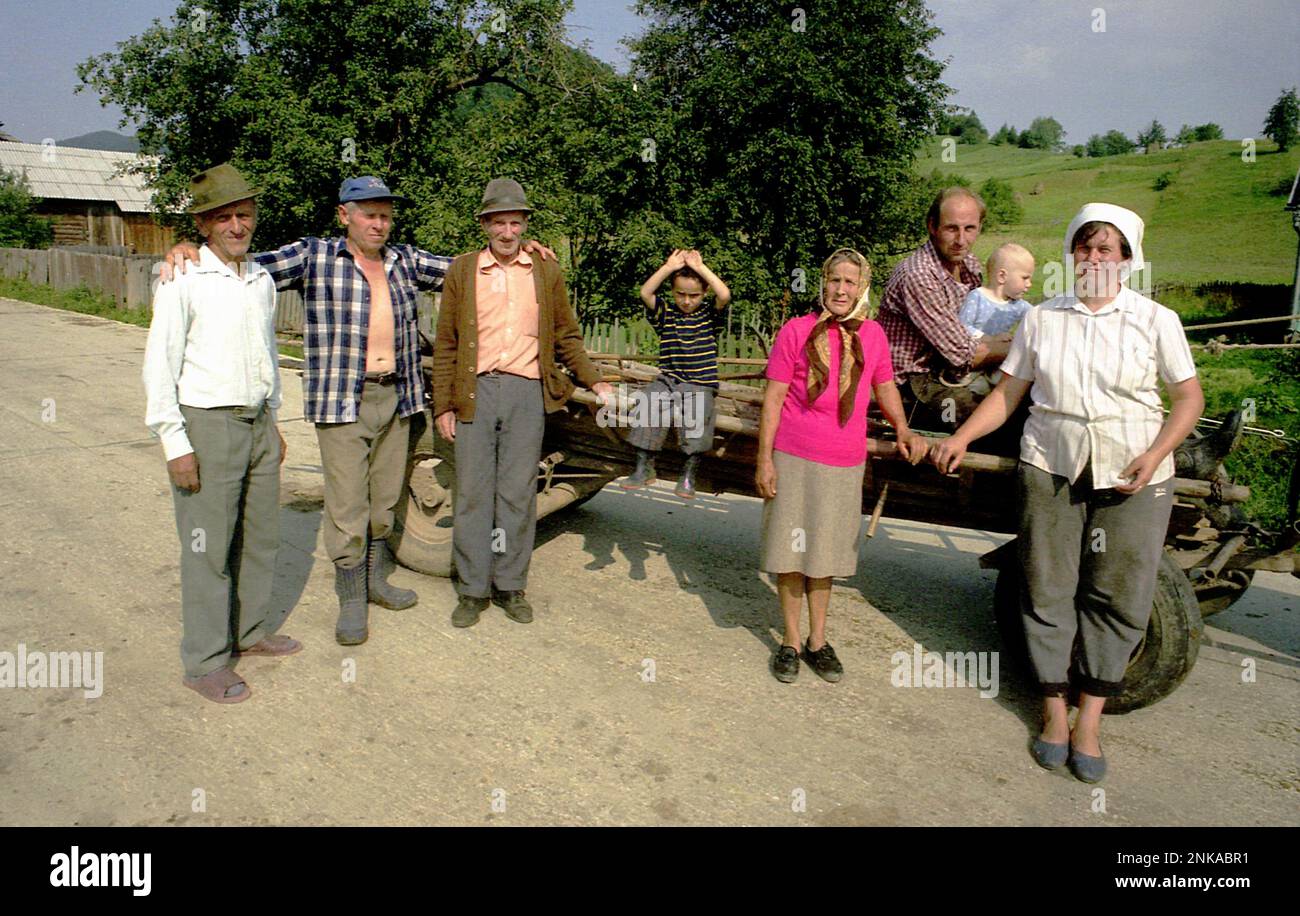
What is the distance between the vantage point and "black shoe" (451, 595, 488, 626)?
4.62 m

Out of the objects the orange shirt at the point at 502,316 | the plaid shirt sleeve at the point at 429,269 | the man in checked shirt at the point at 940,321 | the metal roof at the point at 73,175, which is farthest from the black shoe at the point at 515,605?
the metal roof at the point at 73,175

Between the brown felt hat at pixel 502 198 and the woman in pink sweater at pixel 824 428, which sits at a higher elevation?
the brown felt hat at pixel 502 198

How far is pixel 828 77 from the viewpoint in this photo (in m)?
13.8

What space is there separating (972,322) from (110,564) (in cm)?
502

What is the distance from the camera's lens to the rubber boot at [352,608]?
4363 millimetres

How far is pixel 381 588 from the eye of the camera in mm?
4816

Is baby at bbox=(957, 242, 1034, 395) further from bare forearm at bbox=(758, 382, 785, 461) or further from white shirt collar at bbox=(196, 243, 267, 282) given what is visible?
white shirt collar at bbox=(196, 243, 267, 282)

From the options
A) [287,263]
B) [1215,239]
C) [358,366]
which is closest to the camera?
[287,263]

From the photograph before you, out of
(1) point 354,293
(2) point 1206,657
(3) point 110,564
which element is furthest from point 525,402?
(2) point 1206,657

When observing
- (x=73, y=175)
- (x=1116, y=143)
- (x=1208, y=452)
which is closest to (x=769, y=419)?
(x=1208, y=452)

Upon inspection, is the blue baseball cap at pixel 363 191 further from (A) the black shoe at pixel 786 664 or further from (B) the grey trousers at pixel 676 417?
(A) the black shoe at pixel 786 664

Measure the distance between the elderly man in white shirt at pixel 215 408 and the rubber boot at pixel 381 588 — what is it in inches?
31.4

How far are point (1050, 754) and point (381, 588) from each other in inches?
130

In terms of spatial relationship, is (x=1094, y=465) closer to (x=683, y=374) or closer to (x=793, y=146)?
(x=683, y=374)
